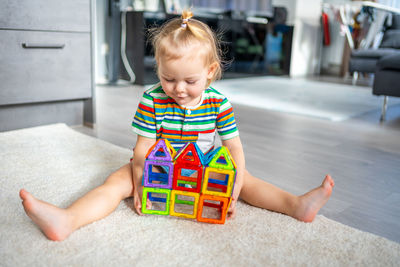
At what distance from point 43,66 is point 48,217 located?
3.26ft

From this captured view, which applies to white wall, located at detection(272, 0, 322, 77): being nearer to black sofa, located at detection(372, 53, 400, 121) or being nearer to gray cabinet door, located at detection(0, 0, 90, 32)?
black sofa, located at detection(372, 53, 400, 121)

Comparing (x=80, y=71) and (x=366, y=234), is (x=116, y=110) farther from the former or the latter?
(x=366, y=234)

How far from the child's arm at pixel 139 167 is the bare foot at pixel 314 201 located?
37 cm

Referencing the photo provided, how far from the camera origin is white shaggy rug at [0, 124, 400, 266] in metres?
0.68

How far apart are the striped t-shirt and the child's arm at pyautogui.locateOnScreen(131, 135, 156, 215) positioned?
0.06 ft

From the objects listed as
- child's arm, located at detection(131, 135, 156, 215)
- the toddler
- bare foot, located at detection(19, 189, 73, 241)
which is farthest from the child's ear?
bare foot, located at detection(19, 189, 73, 241)

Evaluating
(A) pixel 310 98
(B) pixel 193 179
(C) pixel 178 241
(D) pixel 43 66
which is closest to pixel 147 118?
(B) pixel 193 179

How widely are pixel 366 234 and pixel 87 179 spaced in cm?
74

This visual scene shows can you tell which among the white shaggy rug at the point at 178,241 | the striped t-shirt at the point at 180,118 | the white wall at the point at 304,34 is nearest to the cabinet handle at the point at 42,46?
the white shaggy rug at the point at 178,241

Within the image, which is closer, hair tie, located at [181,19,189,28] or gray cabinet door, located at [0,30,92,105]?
hair tie, located at [181,19,189,28]

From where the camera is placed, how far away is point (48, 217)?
705 mm

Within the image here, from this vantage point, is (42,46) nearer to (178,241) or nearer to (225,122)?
(225,122)

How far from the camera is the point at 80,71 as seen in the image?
5.36ft

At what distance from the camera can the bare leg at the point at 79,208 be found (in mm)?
699
